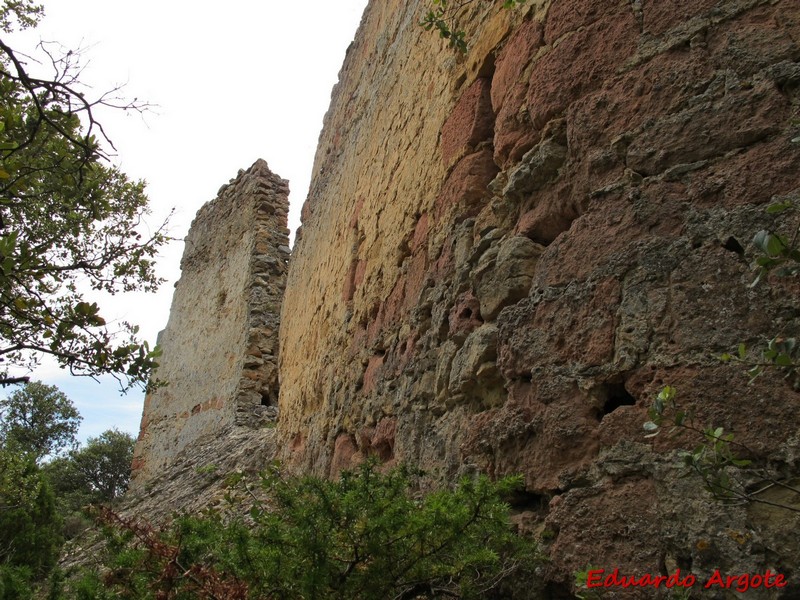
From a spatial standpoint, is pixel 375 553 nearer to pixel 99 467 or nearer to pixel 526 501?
pixel 526 501

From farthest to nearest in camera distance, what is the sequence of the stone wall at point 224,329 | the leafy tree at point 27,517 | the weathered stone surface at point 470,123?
the stone wall at point 224,329, the leafy tree at point 27,517, the weathered stone surface at point 470,123

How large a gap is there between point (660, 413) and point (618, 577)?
0.41 metres

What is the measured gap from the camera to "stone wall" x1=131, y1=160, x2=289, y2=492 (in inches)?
333

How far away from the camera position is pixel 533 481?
2.08m

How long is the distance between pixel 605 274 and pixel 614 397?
35 centimetres

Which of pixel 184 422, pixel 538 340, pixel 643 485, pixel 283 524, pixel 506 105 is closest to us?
Result: pixel 643 485

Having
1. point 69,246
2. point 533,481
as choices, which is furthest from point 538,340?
point 69,246

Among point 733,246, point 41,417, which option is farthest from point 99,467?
point 733,246

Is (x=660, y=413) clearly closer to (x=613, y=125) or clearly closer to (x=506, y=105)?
(x=613, y=125)

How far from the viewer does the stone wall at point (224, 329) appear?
333 inches

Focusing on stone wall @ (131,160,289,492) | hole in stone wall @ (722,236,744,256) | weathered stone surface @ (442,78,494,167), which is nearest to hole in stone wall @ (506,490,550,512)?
hole in stone wall @ (722,236,744,256)

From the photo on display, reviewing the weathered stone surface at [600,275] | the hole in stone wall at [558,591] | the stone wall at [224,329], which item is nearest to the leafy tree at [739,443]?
the weathered stone surface at [600,275]

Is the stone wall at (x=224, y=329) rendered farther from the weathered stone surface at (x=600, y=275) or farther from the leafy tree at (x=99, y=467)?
the leafy tree at (x=99, y=467)

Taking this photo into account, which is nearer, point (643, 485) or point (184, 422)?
point (643, 485)
